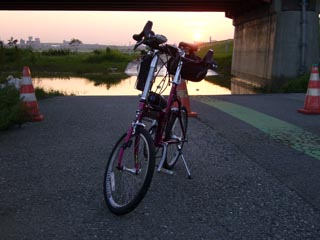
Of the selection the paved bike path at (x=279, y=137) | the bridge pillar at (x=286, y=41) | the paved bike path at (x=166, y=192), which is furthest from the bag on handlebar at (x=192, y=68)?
the bridge pillar at (x=286, y=41)

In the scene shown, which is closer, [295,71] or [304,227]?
[304,227]

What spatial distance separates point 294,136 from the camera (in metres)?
6.81

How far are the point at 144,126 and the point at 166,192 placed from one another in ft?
2.82

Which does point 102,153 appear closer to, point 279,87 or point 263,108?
point 263,108

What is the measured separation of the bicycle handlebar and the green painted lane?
2407mm

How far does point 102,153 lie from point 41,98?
7.46 m

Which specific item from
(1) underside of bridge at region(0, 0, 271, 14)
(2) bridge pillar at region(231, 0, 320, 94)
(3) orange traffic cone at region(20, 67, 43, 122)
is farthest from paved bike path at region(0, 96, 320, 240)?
(1) underside of bridge at region(0, 0, 271, 14)

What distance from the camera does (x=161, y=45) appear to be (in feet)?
12.4

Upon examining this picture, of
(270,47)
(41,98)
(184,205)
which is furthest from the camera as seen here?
(270,47)

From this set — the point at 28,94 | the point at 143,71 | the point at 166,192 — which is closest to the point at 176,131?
the point at 166,192

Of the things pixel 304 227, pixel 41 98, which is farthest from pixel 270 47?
pixel 304 227

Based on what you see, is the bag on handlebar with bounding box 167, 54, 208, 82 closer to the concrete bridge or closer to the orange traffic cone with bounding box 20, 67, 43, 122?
the orange traffic cone with bounding box 20, 67, 43, 122

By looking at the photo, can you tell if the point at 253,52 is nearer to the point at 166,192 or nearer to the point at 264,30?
the point at 264,30

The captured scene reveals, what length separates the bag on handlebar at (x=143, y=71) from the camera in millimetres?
3830
